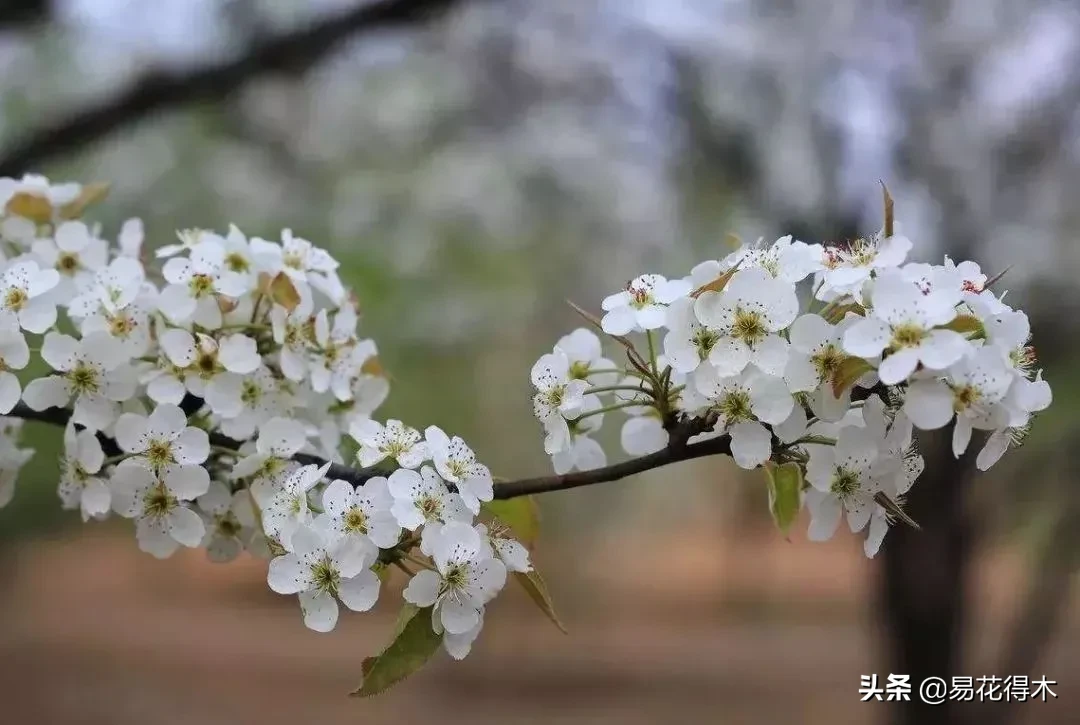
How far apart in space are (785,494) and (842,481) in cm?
6

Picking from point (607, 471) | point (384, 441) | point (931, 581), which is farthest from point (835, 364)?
point (931, 581)

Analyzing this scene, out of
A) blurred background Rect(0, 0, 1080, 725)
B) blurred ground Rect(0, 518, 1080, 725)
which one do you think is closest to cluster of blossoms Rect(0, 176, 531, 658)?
blurred background Rect(0, 0, 1080, 725)

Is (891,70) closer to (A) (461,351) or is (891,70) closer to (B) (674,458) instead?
(A) (461,351)

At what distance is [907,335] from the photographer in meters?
0.38

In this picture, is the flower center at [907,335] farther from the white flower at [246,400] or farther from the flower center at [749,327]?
the white flower at [246,400]

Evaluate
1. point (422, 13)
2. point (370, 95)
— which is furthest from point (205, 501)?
point (370, 95)

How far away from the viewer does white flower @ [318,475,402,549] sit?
1.39ft

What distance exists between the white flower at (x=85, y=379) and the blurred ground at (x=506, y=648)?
302 cm

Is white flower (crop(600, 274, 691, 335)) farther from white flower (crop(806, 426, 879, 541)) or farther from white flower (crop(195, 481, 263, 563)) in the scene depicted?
white flower (crop(195, 481, 263, 563))

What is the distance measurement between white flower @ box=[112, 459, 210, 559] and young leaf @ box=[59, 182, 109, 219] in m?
0.24

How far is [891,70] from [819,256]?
190 centimetres

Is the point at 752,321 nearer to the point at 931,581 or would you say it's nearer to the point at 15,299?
the point at 15,299

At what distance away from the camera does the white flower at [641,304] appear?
44 cm

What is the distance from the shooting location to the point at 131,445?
0.48 m
